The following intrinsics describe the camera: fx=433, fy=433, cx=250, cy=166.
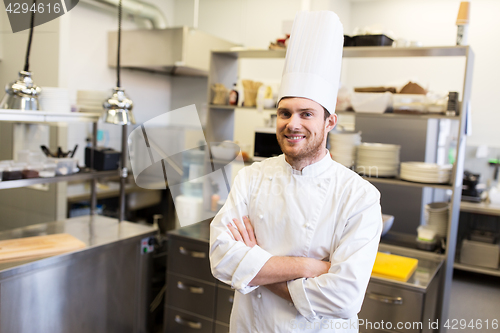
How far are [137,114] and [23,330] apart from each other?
3.04 meters

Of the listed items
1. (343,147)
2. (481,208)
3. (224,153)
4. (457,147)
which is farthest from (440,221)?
(481,208)

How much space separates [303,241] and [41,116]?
166 cm

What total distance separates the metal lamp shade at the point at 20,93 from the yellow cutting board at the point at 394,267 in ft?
6.25

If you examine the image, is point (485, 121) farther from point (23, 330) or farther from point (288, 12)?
point (23, 330)

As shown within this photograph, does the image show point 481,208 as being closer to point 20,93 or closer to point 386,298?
point 386,298

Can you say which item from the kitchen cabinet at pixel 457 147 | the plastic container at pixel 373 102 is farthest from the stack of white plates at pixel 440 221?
the plastic container at pixel 373 102

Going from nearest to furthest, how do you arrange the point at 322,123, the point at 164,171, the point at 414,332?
the point at 322,123, the point at 164,171, the point at 414,332

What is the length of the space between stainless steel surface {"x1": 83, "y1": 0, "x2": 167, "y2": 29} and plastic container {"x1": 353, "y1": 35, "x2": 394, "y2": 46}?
2381 millimetres

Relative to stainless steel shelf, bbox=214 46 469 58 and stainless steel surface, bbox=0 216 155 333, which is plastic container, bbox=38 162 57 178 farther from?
stainless steel shelf, bbox=214 46 469 58

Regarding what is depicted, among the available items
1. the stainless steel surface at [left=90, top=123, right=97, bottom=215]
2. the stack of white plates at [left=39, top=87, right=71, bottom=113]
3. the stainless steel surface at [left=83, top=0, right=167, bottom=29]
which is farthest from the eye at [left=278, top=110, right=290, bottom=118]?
the stainless steel surface at [left=83, top=0, right=167, bottom=29]

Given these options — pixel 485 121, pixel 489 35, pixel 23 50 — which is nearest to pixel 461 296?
pixel 485 121

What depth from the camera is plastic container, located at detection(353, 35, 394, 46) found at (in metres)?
2.38

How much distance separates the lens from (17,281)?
199 cm

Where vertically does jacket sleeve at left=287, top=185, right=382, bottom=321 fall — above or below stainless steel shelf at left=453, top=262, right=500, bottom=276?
above
